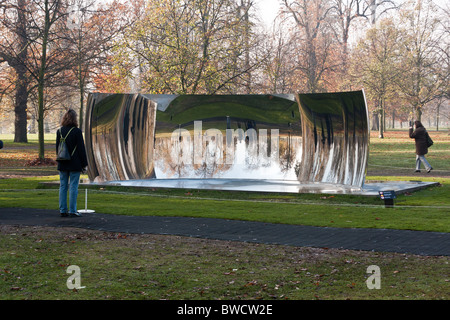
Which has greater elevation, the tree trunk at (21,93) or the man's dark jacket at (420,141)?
the tree trunk at (21,93)

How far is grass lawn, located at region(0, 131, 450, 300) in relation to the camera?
6348 mm

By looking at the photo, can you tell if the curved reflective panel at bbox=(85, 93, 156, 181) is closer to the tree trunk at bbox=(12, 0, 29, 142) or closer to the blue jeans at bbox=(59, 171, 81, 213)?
the blue jeans at bbox=(59, 171, 81, 213)

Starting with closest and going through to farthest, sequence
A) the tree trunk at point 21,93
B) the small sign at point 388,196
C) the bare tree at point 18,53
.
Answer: the small sign at point 388,196 → the bare tree at point 18,53 → the tree trunk at point 21,93

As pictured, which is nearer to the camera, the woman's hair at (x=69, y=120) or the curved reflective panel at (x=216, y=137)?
the woman's hair at (x=69, y=120)

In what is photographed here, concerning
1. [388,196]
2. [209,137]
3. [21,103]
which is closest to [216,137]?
[209,137]

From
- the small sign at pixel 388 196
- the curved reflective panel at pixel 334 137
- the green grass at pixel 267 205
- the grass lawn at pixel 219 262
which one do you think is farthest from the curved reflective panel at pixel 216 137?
the small sign at pixel 388 196

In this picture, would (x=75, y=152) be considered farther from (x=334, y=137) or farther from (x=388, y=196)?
(x=334, y=137)

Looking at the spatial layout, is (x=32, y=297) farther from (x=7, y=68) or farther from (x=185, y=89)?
(x=7, y=68)

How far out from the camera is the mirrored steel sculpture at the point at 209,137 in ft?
61.4

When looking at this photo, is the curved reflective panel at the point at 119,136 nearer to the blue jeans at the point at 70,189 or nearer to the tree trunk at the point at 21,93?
the blue jeans at the point at 70,189

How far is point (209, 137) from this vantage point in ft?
65.7

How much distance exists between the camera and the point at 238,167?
2000 cm

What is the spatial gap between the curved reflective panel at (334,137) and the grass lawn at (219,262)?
316cm

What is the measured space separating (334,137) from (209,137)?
175 inches
